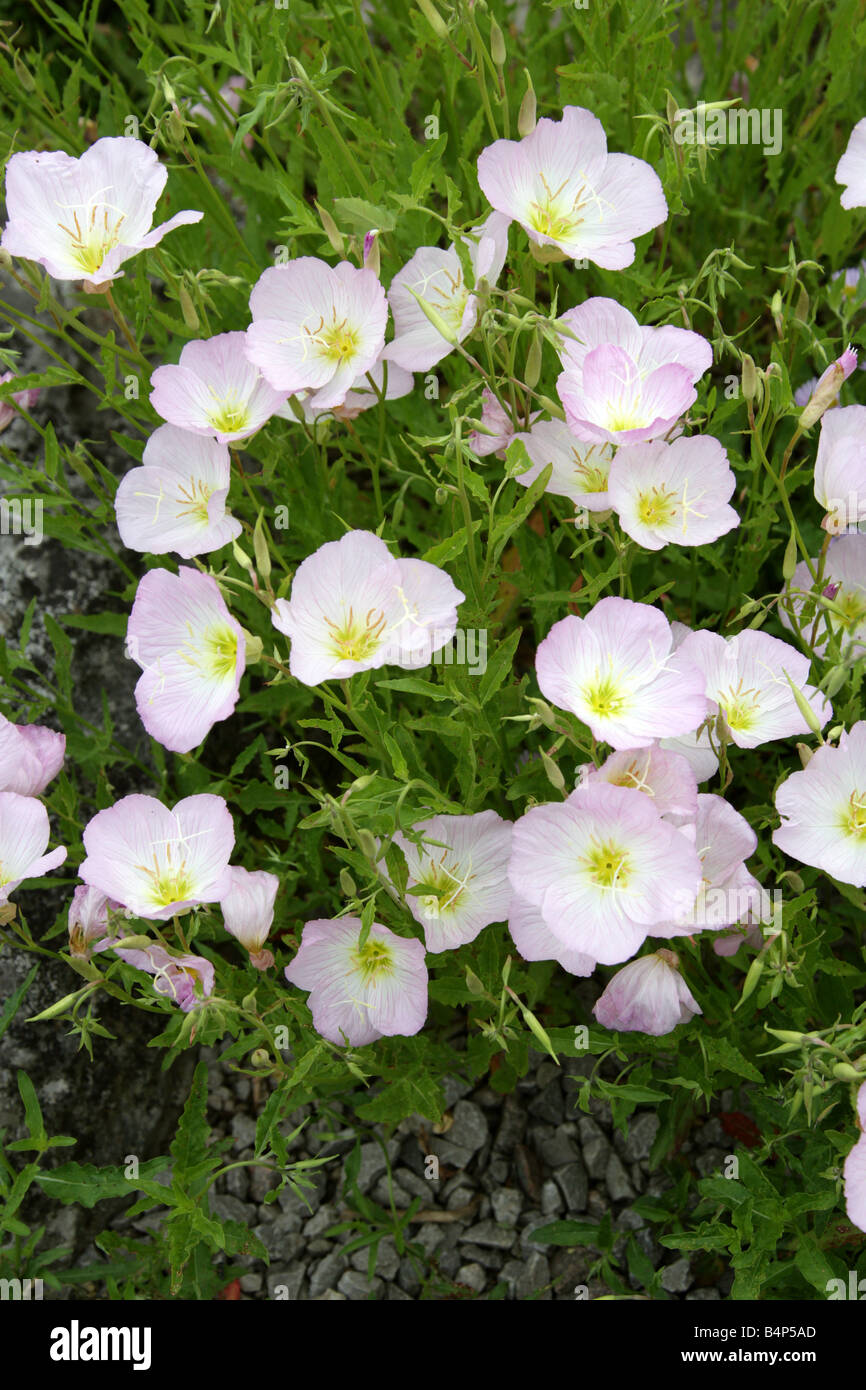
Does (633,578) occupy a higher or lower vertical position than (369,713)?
higher

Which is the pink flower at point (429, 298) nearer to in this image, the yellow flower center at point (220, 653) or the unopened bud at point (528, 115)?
the unopened bud at point (528, 115)

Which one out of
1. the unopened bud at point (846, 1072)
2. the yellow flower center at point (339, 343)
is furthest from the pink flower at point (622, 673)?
the yellow flower center at point (339, 343)

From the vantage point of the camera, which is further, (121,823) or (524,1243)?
(524,1243)

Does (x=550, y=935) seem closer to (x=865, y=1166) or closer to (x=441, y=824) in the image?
(x=441, y=824)

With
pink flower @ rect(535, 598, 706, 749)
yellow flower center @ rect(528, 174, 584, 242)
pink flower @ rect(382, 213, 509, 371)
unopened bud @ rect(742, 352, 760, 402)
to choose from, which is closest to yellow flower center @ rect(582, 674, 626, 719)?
pink flower @ rect(535, 598, 706, 749)

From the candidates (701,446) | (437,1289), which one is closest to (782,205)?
(701,446)

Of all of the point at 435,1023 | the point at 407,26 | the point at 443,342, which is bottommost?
the point at 435,1023

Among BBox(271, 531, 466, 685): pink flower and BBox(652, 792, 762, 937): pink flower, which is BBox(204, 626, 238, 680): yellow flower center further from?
BBox(652, 792, 762, 937): pink flower
